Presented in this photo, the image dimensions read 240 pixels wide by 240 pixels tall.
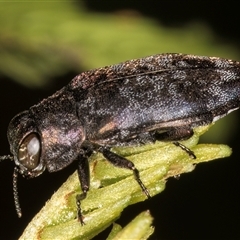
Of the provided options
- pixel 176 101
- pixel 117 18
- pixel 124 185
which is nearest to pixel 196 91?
pixel 176 101

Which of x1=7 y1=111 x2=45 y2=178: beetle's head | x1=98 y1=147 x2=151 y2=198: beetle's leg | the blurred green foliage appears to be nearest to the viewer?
x1=98 y1=147 x2=151 y2=198: beetle's leg

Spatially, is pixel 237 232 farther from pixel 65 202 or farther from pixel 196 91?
pixel 65 202

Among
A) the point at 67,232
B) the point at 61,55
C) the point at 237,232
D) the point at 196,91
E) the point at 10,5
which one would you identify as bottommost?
the point at 237,232

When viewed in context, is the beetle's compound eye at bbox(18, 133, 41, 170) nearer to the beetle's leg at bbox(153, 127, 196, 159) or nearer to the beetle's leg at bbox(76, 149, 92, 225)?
the beetle's leg at bbox(76, 149, 92, 225)

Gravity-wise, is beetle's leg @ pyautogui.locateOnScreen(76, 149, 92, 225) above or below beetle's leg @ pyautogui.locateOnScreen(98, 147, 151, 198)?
below

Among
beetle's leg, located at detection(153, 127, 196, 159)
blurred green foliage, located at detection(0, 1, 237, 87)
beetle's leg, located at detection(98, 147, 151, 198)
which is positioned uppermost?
blurred green foliage, located at detection(0, 1, 237, 87)

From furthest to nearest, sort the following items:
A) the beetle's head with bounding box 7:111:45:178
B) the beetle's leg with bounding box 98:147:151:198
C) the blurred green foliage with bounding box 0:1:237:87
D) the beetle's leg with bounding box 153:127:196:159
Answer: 1. the blurred green foliage with bounding box 0:1:237:87
2. the beetle's head with bounding box 7:111:45:178
3. the beetle's leg with bounding box 153:127:196:159
4. the beetle's leg with bounding box 98:147:151:198

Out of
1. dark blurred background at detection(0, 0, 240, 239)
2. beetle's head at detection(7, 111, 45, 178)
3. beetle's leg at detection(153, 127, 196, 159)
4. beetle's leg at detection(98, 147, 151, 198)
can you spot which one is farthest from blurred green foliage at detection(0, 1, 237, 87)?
beetle's leg at detection(98, 147, 151, 198)
